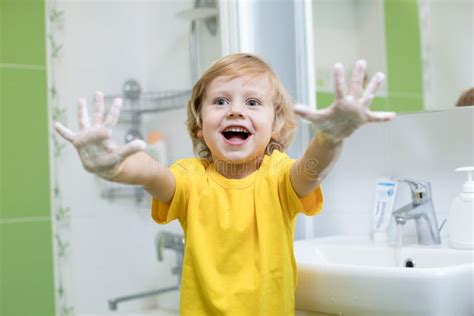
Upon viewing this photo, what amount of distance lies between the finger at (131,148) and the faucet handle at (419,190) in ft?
2.10

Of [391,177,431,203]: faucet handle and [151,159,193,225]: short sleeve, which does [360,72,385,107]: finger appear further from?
[391,177,431,203]: faucet handle

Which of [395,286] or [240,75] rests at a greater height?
[240,75]

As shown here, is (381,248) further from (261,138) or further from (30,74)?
(30,74)

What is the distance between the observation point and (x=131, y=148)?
0.70 metres

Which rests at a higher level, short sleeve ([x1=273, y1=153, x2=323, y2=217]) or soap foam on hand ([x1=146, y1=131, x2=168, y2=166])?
soap foam on hand ([x1=146, y1=131, x2=168, y2=166])

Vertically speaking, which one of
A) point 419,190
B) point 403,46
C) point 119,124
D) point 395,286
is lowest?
point 395,286

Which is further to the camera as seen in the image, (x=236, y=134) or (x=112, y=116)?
(x=236, y=134)

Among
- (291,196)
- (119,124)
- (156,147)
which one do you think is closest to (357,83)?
(291,196)

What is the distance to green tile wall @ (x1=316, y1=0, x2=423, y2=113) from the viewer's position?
4.00 feet

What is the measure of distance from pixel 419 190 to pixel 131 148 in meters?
0.67

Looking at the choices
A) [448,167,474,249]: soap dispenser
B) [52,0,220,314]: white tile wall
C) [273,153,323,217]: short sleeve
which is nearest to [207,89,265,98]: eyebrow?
[273,153,323,217]: short sleeve

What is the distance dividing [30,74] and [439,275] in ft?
4.43

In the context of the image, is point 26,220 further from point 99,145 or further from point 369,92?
point 369,92

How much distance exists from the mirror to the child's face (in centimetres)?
45
